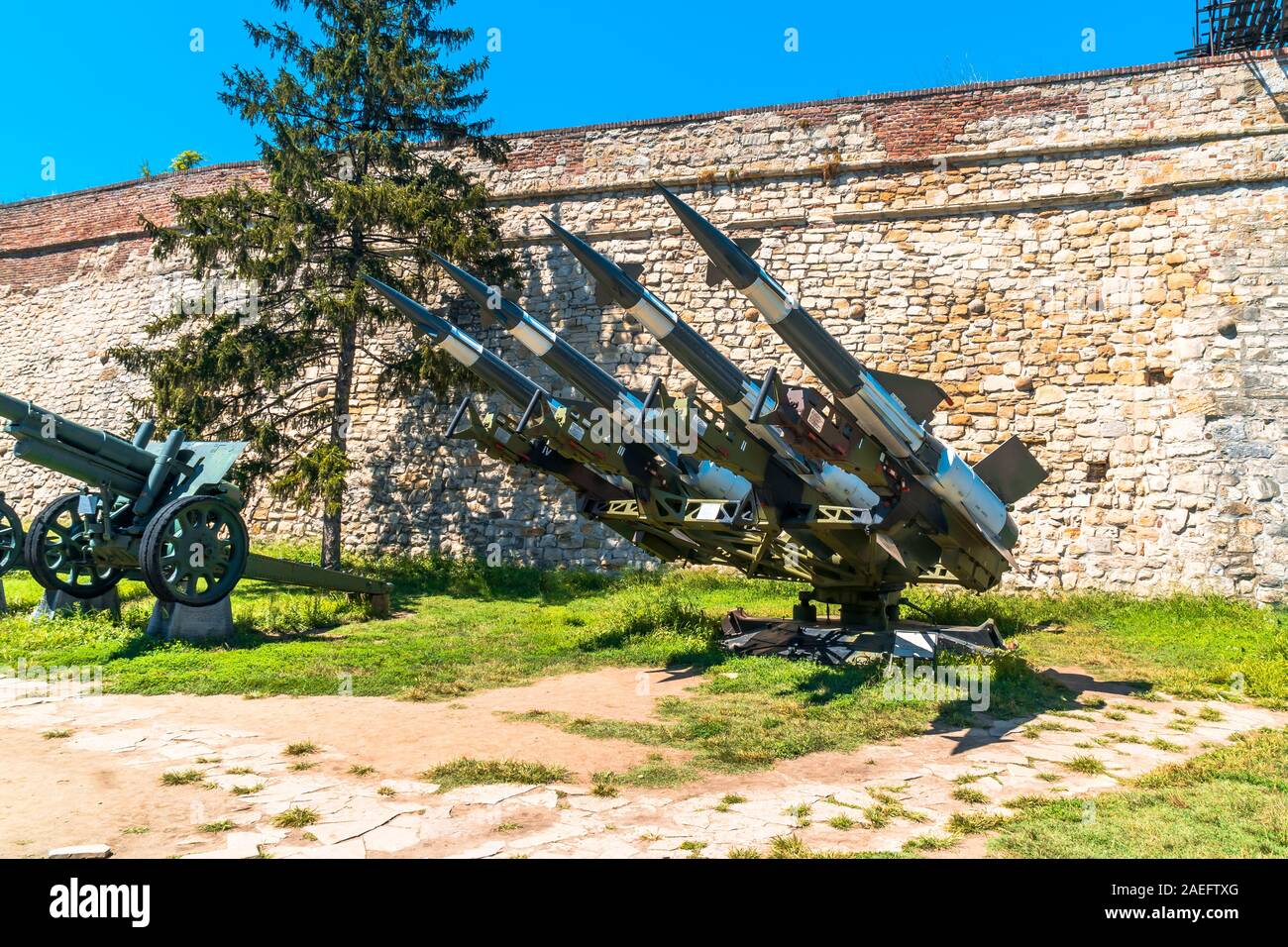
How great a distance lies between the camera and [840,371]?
313 inches

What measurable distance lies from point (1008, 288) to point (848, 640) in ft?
25.3

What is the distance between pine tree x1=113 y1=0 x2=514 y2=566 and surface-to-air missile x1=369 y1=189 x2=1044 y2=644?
4.03 metres

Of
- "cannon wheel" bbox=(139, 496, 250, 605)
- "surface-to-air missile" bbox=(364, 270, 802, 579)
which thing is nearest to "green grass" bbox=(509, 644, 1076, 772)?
"surface-to-air missile" bbox=(364, 270, 802, 579)

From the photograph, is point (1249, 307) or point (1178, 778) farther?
point (1249, 307)

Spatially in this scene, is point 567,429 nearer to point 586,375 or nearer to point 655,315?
point 586,375

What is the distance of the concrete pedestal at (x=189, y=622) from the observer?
974 centimetres

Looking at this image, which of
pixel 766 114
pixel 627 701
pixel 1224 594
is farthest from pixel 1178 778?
pixel 766 114

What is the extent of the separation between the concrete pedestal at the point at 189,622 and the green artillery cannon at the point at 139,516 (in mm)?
297

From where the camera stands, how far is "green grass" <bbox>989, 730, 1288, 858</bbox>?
4.30 metres

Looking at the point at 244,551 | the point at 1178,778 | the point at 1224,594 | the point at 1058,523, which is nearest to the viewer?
the point at 1178,778

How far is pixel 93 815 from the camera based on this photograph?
4.69m
